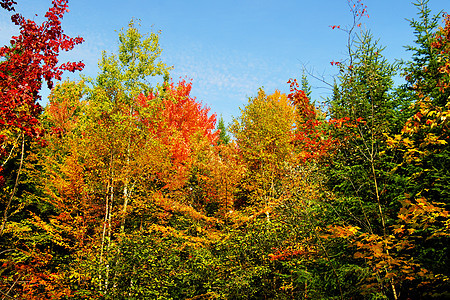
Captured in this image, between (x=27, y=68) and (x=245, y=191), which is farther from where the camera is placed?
(x=245, y=191)

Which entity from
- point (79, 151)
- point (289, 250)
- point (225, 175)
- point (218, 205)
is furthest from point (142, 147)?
point (289, 250)

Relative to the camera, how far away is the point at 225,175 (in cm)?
1429

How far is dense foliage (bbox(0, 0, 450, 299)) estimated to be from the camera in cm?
469

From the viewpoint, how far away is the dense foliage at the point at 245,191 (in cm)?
469

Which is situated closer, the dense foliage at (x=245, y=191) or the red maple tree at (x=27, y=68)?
the red maple tree at (x=27, y=68)

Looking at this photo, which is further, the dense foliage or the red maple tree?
the dense foliage

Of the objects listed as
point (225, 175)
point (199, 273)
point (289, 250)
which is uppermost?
point (225, 175)

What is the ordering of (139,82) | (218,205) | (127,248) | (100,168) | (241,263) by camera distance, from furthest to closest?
(218,205) → (139,82) → (100,168) → (241,263) → (127,248)

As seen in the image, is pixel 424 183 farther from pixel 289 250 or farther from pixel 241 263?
pixel 241 263

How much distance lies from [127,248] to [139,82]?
27.4ft

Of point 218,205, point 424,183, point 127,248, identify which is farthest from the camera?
point 218,205

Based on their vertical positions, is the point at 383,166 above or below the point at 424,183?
above

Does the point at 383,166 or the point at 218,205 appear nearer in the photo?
the point at 383,166

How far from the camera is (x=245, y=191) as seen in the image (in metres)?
19.2
